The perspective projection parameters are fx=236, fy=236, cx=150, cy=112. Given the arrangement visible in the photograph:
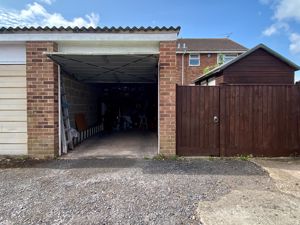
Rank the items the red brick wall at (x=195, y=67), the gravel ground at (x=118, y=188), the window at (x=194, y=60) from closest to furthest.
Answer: the gravel ground at (x=118, y=188)
the red brick wall at (x=195, y=67)
the window at (x=194, y=60)

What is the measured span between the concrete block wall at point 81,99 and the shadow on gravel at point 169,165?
2.46m

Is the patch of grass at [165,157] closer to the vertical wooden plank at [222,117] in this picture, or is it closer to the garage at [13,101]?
the vertical wooden plank at [222,117]

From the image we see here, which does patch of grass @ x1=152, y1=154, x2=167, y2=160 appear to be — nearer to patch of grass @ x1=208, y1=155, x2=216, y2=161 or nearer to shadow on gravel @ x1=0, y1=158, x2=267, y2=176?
shadow on gravel @ x1=0, y1=158, x2=267, y2=176

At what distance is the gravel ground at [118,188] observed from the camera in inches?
122

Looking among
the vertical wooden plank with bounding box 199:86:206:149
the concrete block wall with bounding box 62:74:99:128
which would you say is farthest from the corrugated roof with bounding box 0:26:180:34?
the vertical wooden plank with bounding box 199:86:206:149

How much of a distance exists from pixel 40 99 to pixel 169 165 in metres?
3.60

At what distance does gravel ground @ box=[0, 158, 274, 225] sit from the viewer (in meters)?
3.10

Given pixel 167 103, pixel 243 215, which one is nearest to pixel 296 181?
pixel 243 215

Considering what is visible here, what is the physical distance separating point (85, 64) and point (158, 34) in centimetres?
235

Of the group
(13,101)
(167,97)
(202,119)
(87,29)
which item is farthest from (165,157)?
(13,101)

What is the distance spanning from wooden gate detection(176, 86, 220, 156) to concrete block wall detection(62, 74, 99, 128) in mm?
3662

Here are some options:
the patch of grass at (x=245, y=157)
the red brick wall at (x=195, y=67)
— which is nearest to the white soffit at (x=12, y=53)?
the patch of grass at (x=245, y=157)

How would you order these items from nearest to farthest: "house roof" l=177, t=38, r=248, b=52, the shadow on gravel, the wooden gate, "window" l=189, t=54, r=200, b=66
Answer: the shadow on gravel → the wooden gate → "window" l=189, t=54, r=200, b=66 → "house roof" l=177, t=38, r=248, b=52

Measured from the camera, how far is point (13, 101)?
6.08 m
